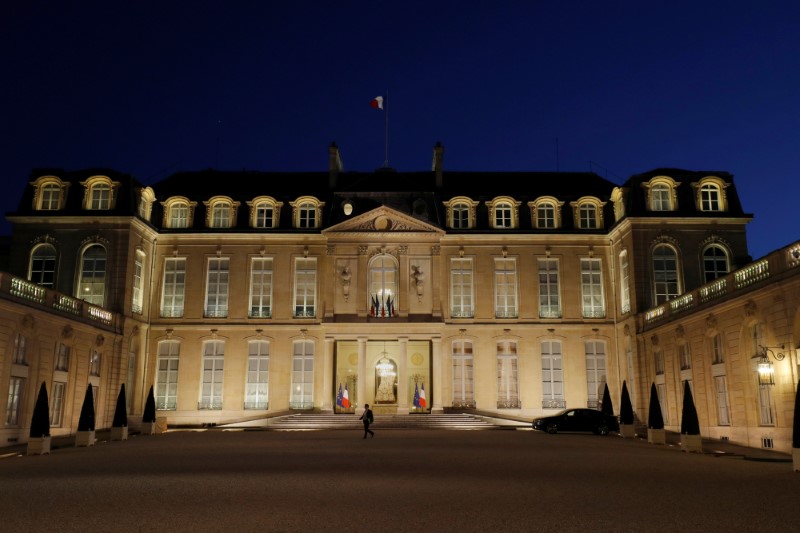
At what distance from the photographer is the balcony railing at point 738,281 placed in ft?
64.1

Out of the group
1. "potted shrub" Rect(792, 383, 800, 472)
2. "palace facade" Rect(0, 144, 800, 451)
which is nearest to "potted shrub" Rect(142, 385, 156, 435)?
"palace facade" Rect(0, 144, 800, 451)

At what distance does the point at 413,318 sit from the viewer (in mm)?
36188

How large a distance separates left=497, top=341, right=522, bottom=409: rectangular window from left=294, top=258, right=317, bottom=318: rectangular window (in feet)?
32.0

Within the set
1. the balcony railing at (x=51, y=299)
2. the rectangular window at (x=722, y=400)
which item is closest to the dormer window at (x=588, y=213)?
the rectangular window at (x=722, y=400)

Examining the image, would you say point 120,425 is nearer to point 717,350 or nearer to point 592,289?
point 717,350

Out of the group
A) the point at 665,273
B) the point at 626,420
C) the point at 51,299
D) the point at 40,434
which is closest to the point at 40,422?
the point at 40,434

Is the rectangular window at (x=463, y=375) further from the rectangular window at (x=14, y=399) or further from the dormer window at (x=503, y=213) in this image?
the rectangular window at (x=14, y=399)

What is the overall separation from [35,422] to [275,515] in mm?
13613

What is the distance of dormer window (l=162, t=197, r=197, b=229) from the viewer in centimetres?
3803

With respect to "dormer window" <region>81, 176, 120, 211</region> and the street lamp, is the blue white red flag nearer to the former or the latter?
"dormer window" <region>81, 176, 120, 211</region>

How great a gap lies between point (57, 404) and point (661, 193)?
92.2 ft

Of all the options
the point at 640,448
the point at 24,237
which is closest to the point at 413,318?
the point at 640,448

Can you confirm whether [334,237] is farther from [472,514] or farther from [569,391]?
[472,514]

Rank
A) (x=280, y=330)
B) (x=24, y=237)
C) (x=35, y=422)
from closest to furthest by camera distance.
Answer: (x=35, y=422) → (x=24, y=237) → (x=280, y=330)
